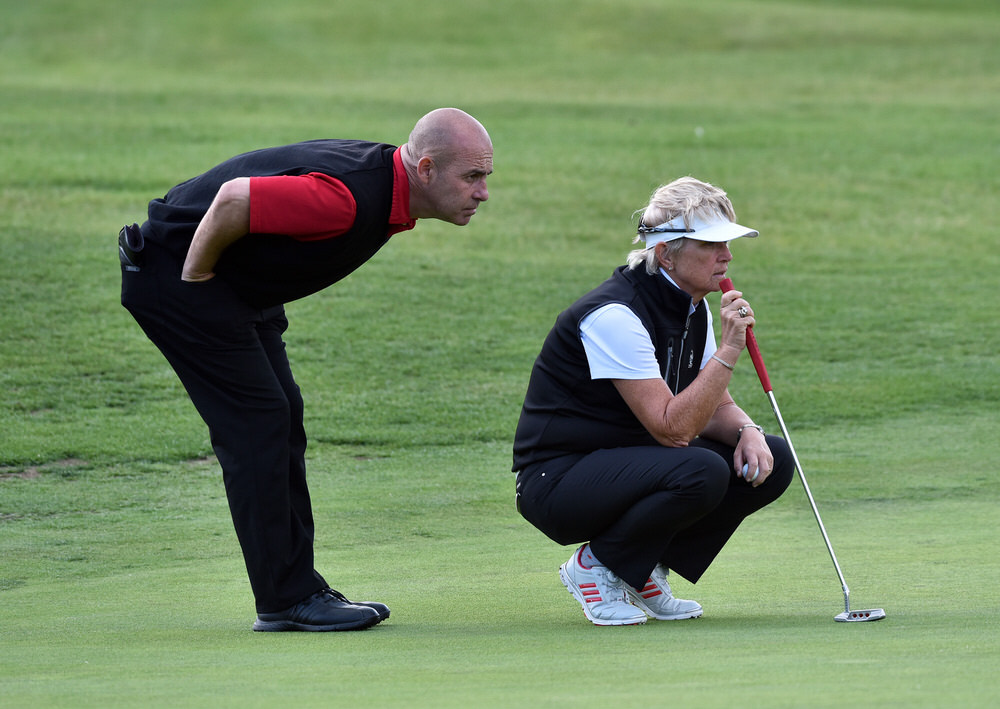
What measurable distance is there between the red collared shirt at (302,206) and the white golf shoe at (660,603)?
150 cm

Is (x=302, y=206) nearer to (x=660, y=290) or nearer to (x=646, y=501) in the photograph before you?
(x=660, y=290)

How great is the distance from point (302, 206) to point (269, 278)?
1.24 ft

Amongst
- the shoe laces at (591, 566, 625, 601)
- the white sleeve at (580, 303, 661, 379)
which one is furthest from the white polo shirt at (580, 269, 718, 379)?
the shoe laces at (591, 566, 625, 601)

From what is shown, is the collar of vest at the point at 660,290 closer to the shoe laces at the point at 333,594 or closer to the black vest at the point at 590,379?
the black vest at the point at 590,379

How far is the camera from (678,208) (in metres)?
4.78

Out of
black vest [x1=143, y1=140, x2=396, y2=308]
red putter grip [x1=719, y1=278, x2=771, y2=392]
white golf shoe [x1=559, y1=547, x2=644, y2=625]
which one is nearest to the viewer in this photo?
black vest [x1=143, y1=140, x2=396, y2=308]

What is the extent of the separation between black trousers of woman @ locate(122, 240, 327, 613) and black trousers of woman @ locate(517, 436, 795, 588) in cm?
81

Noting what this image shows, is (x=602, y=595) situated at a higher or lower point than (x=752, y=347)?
lower

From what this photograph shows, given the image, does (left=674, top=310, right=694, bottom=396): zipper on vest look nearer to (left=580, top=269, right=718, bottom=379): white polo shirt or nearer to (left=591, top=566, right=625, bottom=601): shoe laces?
(left=580, top=269, right=718, bottom=379): white polo shirt

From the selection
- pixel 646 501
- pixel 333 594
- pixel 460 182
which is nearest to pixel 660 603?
pixel 646 501

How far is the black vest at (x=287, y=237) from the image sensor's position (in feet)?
15.0

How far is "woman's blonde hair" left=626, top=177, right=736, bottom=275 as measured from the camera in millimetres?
4762

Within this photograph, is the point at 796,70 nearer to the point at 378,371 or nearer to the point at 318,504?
the point at 378,371

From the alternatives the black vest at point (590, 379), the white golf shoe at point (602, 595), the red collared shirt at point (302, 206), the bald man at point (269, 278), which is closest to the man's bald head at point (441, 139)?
the bald man at point (269, 278)
